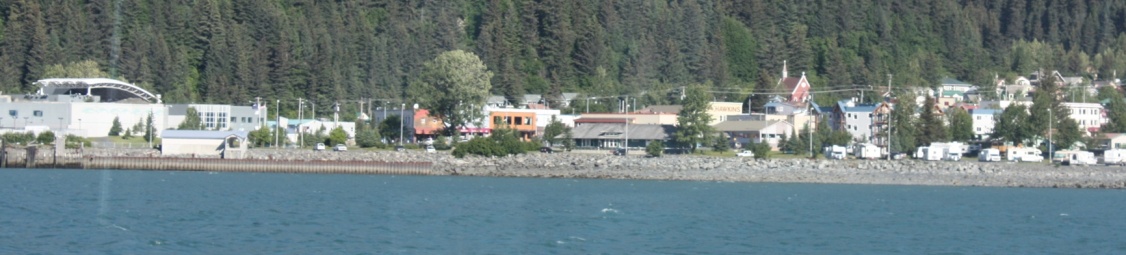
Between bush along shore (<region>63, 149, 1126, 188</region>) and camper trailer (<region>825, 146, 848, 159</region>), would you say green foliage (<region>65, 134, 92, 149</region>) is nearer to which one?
bush along shore (<region>63, 149, 1126, 188</region>)

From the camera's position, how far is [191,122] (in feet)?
225

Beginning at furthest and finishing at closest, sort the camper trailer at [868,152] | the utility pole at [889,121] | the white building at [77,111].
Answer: the white building at [77,111] → the utility pole at [889,121] → the camper trailer at [868,152]

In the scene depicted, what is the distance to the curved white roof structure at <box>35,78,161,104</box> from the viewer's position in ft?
233

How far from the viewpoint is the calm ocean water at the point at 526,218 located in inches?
1139

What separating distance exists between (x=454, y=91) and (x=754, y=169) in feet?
Answer: 56.9

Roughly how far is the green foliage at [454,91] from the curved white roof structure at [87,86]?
12.4 meters

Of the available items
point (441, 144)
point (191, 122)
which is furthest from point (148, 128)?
point (441, 144)

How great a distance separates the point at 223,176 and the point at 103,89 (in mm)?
21230

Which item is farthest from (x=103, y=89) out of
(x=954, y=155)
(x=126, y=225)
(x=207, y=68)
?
(x=126, y=225)

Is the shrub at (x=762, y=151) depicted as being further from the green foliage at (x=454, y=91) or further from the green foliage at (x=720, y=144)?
the green foliage at (x=454, y=91)

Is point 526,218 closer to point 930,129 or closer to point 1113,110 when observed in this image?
point 930,129

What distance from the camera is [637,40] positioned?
330ft

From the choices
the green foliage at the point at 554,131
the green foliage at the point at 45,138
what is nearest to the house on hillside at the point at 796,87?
the green foliage at the point at 554,131

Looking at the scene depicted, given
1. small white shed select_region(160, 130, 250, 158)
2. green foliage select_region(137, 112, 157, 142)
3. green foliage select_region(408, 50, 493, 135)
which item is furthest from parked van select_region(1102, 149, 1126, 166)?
green foliage select_region(137, 112, 157, 142)
